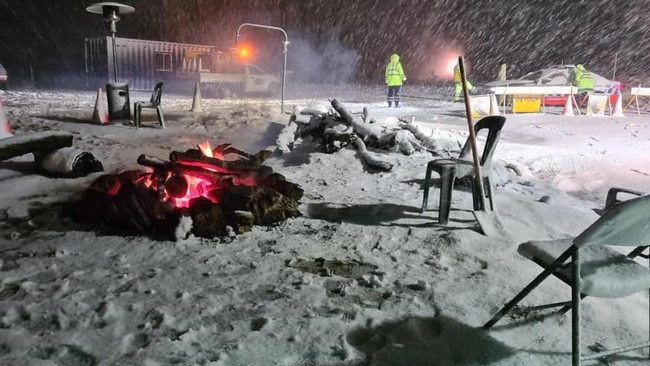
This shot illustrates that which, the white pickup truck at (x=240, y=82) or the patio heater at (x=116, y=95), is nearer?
the patio heater at (x=116, y=95)

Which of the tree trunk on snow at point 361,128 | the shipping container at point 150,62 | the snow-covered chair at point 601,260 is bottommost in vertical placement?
the snow-covered chair at point 601,260

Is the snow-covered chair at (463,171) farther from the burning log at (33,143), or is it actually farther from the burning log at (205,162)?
the burning log at (33,143)

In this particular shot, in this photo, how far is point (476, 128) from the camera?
5273mm

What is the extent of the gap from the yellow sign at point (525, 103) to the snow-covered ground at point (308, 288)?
34.3 ft

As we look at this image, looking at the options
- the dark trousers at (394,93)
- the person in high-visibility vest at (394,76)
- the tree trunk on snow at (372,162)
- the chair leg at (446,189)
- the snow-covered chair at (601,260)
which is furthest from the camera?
the dark trousers at (394,93)

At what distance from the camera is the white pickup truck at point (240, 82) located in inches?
856

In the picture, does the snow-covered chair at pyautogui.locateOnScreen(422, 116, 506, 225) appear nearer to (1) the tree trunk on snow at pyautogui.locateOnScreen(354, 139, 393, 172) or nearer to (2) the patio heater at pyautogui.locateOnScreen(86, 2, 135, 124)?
(1) the tree trunk on snow at pyautogui.locateOnScreen(354, 139, 393, 172)

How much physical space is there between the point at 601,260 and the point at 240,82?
21.6 metres

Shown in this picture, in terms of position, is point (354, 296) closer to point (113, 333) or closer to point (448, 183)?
point (113, 333)

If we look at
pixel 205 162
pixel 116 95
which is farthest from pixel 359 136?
pixel 116 95

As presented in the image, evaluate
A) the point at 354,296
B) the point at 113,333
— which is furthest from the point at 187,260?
the point at 354,296

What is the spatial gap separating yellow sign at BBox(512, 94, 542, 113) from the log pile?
8908mm

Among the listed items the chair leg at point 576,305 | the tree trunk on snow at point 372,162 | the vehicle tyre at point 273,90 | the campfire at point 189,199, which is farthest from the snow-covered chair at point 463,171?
the vehicle tyre at point 273,90

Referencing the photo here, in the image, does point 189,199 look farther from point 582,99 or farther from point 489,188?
point 582,99
